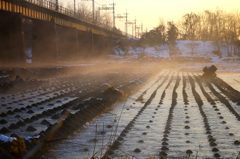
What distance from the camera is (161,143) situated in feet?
18.2

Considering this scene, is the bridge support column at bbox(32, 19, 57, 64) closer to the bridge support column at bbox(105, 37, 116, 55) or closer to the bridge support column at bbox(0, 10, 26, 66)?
the bridge support column at bbox(0, 10, 26, 66)

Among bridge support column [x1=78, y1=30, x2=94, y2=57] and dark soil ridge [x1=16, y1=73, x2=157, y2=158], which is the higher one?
bridge support column [x1=78, y1=30, x2=94, y2=57]

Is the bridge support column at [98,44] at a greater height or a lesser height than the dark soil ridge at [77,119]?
greater

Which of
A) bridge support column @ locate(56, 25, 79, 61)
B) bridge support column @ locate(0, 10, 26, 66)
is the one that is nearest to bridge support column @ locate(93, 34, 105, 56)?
bridge support column @ locate(56, 25, 79, 61)

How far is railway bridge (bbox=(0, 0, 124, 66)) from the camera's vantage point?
1001 inches

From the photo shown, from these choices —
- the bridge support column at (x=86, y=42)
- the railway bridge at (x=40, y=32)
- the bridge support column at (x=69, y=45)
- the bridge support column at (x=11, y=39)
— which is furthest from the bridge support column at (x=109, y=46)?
the bridge support column at (x=11, y=39)

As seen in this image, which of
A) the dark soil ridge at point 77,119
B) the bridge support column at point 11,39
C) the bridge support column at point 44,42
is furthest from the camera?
the bridge support column at point 44,42

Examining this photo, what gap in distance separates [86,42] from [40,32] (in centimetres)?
2010

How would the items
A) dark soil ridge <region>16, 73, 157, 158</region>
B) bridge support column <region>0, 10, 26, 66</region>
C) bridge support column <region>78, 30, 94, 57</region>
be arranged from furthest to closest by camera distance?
1. bridge support column <region>78, 30, 94, 57</region>
2. bridge support column <region>0, 10, 26, 66</region>
3. dark soil ridge <region>16, 73, 157, 158</region>

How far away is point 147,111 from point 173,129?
7.56 feet

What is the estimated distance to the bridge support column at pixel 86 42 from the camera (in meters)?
54.1

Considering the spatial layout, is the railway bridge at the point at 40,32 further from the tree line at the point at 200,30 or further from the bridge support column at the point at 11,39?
the tree line at the point at 200,30

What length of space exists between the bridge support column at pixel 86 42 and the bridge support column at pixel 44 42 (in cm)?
1842

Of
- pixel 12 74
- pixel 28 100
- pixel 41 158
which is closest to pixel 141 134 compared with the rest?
pixel 41 158
